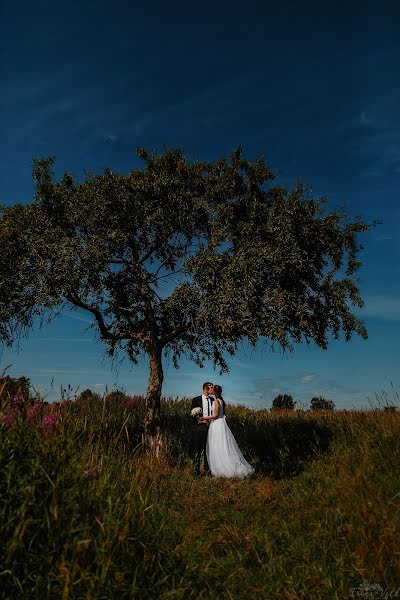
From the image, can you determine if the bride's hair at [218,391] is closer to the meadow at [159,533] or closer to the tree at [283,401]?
the meadow at [159,533]

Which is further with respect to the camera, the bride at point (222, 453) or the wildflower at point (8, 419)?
the bride at point (222, 453)

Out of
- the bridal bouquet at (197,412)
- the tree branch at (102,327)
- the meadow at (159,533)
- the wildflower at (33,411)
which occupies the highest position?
the tree branch at (102,327)

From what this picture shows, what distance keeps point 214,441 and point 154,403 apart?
3271 mm

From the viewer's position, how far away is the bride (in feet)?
44.7

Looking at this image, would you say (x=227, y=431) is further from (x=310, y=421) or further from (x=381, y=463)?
(x=381, y=463)

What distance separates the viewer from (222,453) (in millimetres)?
13781

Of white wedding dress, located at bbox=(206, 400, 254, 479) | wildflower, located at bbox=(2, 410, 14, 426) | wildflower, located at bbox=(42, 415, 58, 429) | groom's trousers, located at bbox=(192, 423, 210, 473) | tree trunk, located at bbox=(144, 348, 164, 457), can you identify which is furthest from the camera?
tree trunk, located at bbox=(144, 348, 164, 457)

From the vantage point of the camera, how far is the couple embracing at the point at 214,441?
1368cm

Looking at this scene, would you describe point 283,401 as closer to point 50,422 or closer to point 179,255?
point 179,255

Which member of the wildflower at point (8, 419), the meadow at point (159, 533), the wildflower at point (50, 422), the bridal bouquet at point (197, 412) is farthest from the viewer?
the bridal bouquet at point (197, 412)

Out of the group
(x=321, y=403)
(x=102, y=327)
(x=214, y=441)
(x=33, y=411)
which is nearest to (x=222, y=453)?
(x=214, y=441)

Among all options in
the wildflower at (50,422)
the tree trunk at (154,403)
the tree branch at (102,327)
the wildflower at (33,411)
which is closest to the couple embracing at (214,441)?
the tree trunk at (154,403)

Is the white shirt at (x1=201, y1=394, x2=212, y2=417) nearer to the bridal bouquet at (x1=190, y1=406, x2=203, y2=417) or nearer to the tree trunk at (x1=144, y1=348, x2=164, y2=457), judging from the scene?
the bridal bouquet at (x1=190, y1=406, x2=203, y2=417)

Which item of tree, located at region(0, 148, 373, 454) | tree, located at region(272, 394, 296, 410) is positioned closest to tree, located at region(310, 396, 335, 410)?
tree, located at region(272, 394, 296, 410)
